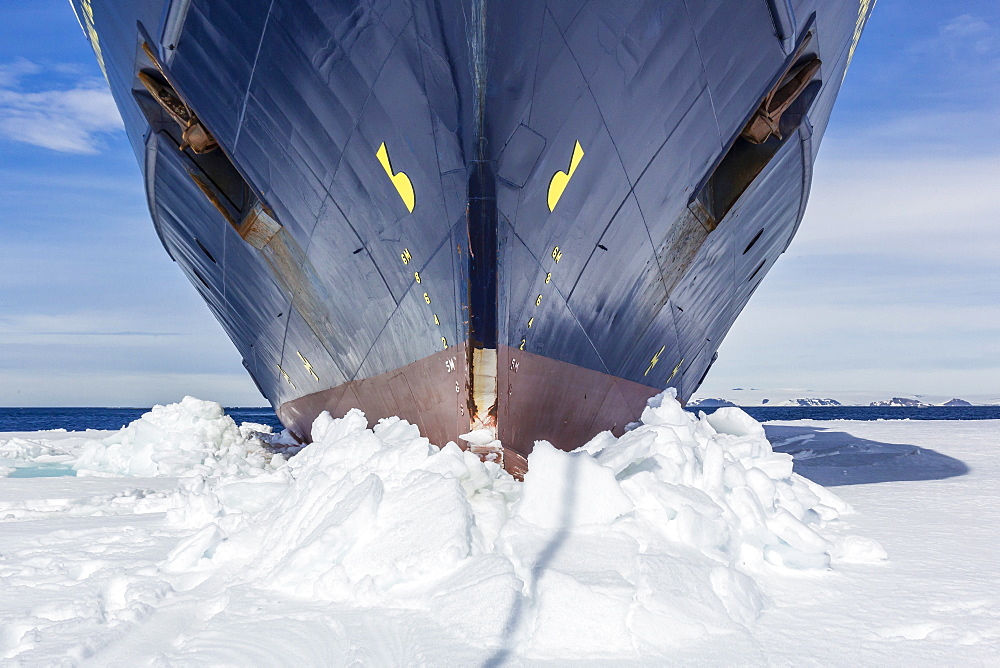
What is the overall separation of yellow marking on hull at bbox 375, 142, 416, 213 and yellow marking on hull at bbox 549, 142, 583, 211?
31.0 inches

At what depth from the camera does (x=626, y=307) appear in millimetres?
5301

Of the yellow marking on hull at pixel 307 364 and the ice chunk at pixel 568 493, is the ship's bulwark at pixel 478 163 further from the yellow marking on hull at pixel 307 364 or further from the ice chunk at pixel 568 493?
the ice chunk at pixel 568 493

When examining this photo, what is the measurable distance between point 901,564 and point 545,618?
5.68 ft

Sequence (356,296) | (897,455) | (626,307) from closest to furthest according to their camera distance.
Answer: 1. (356,296)
2. (626,307)
3. (897,455)

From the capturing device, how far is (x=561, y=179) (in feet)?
13.1

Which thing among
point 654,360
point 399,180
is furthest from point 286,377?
point 399,180

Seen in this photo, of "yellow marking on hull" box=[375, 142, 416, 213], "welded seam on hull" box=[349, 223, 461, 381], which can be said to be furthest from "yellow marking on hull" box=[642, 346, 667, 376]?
"yellow marking on hull" box=[375, 142, 416, 213]

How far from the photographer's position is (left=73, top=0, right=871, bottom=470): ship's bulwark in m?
3.59

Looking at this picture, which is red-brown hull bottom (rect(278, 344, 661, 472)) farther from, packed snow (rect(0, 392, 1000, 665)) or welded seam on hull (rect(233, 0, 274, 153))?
welded seam on hull (rect(233, 0, 274, 153))

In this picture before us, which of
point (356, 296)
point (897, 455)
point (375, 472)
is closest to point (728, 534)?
point (375, 472)

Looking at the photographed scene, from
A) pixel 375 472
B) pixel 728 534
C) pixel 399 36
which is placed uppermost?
pixel 399 36

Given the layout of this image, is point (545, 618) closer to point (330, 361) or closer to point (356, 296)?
point (356, 296)

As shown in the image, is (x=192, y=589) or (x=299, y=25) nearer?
(x=192, y=589)

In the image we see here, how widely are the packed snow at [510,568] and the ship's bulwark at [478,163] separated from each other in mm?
914
